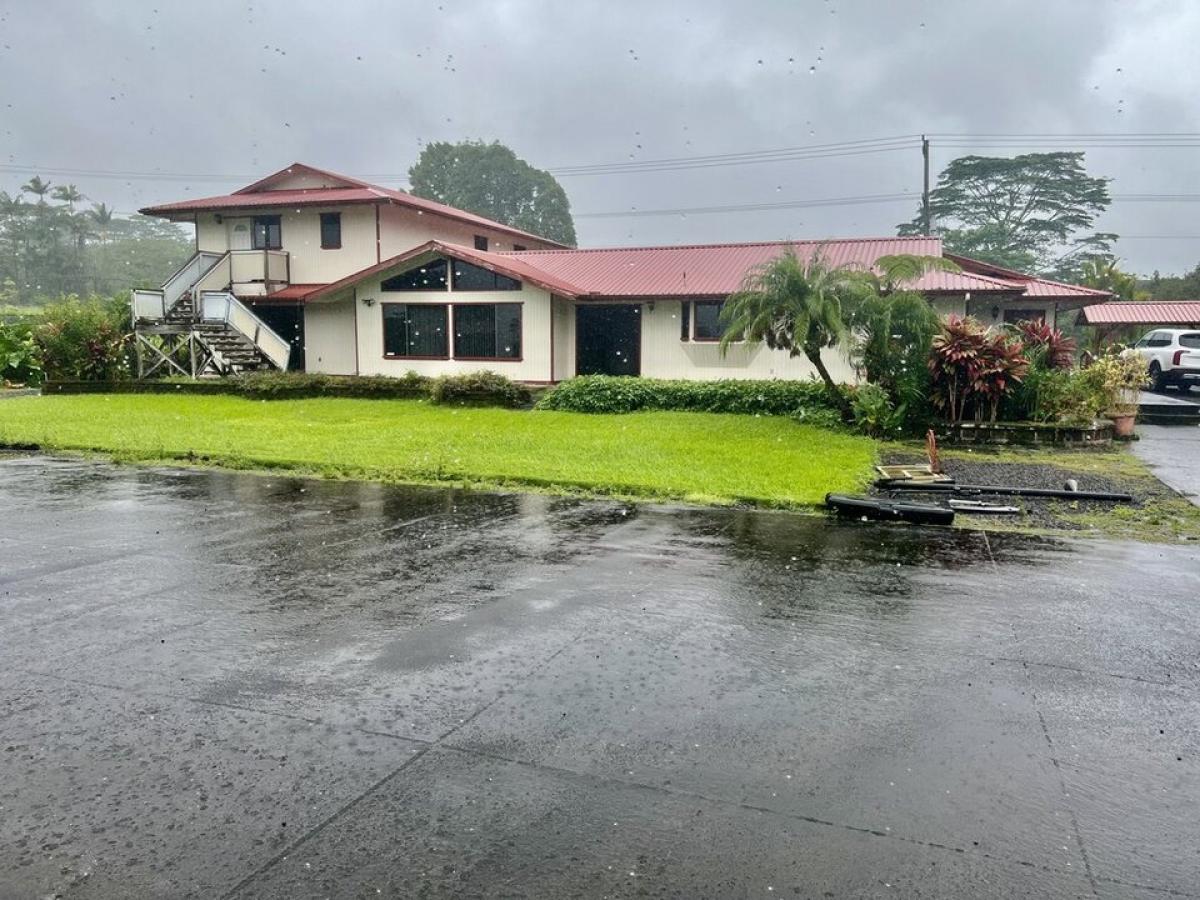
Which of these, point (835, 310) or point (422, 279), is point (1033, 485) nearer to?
point (835, 310)

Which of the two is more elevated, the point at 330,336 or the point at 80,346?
the point at 330,336

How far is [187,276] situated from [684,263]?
14.0 m

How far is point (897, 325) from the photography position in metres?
15.2

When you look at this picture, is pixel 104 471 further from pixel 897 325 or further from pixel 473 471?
pixel 897 325

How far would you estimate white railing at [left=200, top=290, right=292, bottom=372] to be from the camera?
2361 centimetres

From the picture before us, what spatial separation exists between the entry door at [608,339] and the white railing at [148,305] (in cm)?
1140

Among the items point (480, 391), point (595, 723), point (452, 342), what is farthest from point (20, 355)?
point (595, 723)

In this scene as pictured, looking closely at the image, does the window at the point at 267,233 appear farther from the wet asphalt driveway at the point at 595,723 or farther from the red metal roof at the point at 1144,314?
the red metal roof at the point at 1144,314

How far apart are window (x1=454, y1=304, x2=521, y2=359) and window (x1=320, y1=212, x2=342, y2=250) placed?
5.87m

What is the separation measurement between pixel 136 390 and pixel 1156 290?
46.4 metres

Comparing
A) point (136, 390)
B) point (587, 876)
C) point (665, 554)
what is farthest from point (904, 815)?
point (136, 390)

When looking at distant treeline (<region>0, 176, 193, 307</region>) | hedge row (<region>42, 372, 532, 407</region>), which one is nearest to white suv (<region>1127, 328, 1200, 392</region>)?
hedge row (<region>42, 372, 532, 407</region>)

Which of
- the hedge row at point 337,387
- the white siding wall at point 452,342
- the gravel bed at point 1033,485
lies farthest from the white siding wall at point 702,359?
the gravel bed at point 1033,485

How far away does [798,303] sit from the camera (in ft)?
48.8
